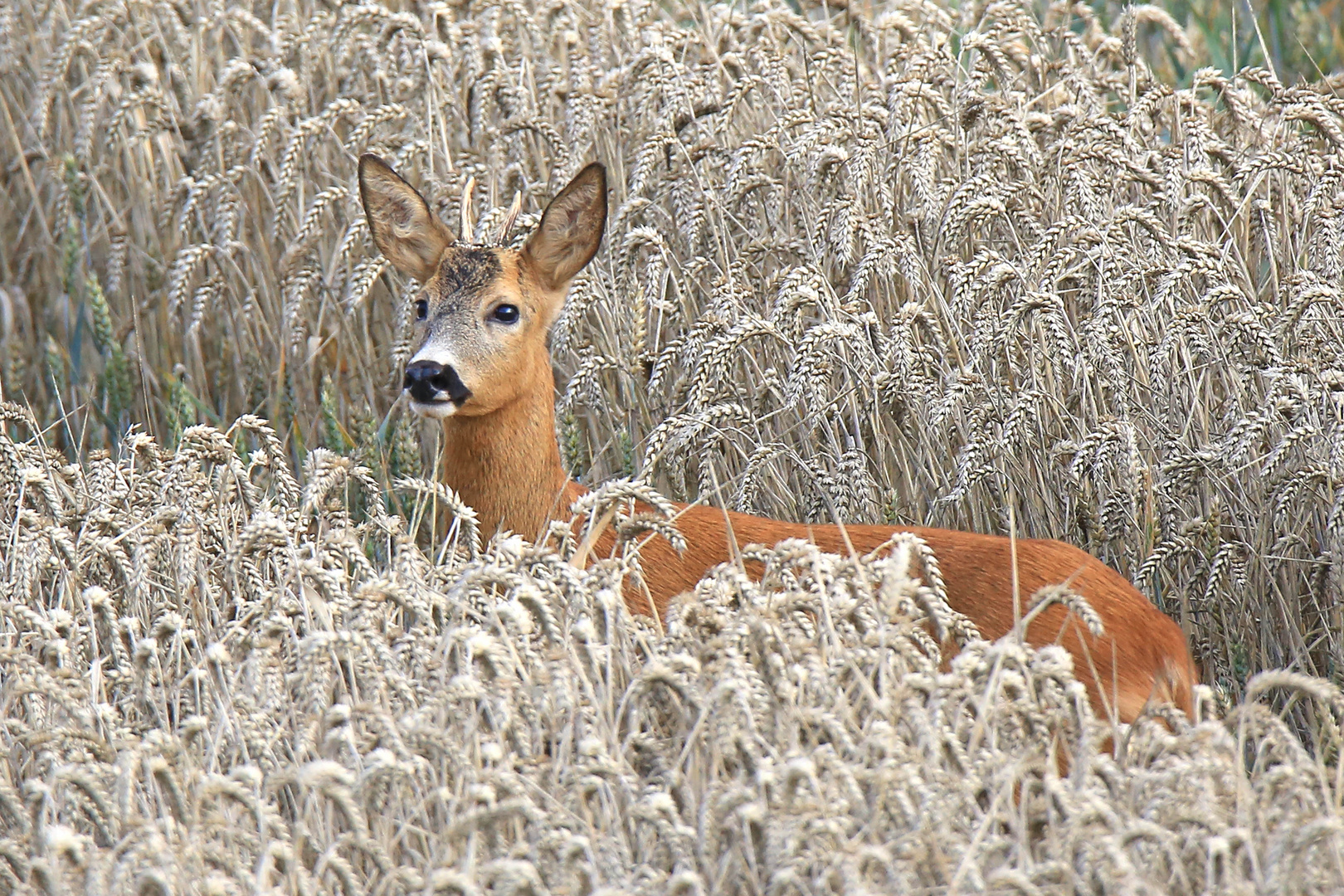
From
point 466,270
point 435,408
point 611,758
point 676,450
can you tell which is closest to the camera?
point 611,758

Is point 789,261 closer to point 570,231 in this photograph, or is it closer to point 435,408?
point 570,231

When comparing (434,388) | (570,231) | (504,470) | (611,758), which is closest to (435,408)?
(434,388)

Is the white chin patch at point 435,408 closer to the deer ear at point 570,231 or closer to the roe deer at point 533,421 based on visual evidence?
the roe deer at point 533,421

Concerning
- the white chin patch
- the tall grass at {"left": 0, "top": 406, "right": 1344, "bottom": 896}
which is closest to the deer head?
the white chin patch

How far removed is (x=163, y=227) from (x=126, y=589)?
9.85ft

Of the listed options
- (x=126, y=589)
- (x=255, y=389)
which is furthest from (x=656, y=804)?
(x=255, y=389)

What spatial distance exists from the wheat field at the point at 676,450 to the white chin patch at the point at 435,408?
350 mm

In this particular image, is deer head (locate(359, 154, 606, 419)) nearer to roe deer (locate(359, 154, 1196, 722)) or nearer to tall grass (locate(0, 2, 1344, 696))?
roe deer (locate(359, 154, 1196, 722))

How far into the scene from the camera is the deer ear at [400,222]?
16.0 ft

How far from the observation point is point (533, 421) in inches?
184

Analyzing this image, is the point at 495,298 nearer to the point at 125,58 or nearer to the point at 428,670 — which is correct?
the point at 428,670

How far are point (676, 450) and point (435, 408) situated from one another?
2.72 ft

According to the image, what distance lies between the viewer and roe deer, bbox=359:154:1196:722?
12.9 ft

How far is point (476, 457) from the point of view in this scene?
4621mm
